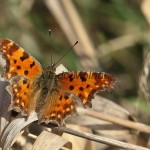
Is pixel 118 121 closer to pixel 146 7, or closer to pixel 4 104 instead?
pixel 4 104

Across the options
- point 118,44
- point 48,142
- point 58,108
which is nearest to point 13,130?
point 48,142

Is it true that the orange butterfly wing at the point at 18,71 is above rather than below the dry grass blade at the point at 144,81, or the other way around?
below

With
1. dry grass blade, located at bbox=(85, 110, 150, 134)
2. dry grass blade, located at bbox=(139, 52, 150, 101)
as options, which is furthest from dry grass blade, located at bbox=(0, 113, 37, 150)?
dry grass blade, located at bbox=(139, 52, 150, 101)

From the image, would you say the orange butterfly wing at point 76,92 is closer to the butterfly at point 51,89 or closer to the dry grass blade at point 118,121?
the butterfly at point 51,89

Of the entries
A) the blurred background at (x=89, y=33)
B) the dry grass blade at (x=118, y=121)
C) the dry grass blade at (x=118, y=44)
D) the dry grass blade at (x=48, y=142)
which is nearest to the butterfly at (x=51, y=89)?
the dry grass blade at (x=48, y=142)

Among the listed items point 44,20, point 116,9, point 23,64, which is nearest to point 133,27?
point 116,9

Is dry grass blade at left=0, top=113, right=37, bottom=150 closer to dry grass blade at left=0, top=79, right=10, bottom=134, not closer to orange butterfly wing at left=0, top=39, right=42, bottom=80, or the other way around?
dry grass blade at left=0, top=79, right=10, bottom=134
